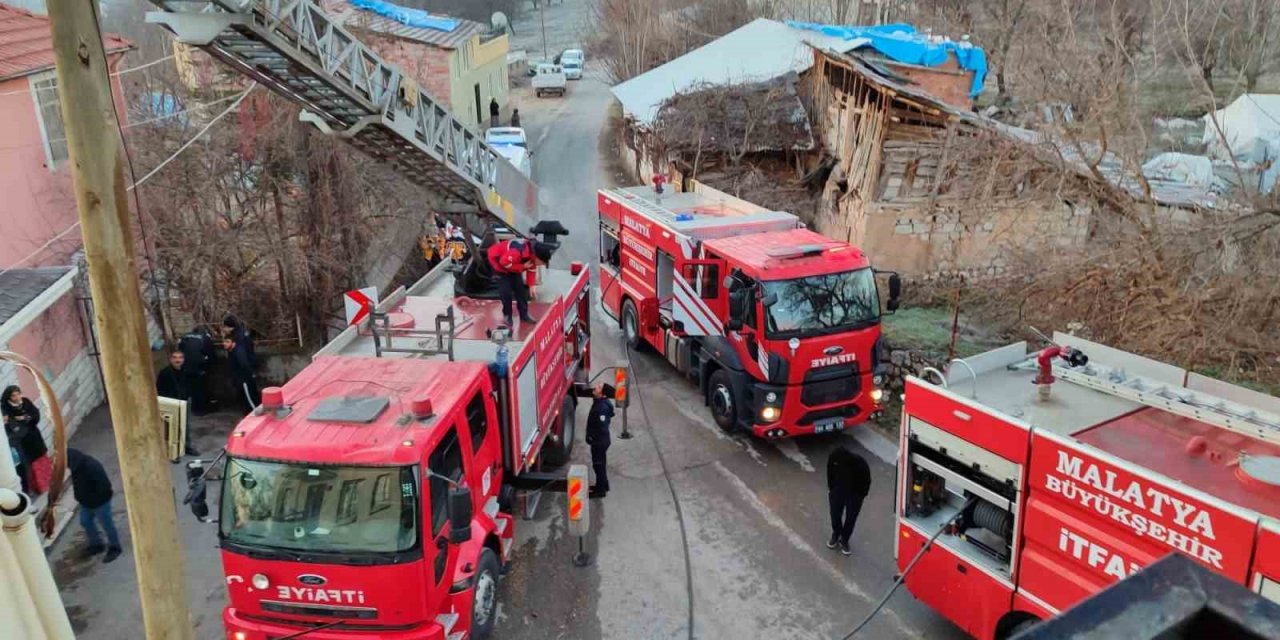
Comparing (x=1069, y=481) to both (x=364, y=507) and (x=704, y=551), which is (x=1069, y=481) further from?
(x=364, y=507)

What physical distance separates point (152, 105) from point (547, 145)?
789 inches

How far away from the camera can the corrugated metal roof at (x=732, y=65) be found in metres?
23.5

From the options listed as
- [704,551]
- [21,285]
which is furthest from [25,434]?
[704,551]

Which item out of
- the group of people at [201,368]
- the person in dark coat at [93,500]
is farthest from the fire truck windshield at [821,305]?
the person in dark coat at [93,500]

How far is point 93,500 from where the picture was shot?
7836 mm

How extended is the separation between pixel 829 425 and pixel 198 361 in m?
7.84

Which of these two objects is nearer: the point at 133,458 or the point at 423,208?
the point at 133,458

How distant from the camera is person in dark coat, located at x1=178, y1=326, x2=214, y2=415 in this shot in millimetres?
10367

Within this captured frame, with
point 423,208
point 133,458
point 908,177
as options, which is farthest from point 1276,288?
point 423,208

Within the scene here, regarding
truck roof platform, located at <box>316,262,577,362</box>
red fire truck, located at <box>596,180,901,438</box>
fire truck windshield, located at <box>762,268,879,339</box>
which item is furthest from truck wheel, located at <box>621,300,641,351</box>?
fire truck windshield, located at <box>762,268,879,339</box>

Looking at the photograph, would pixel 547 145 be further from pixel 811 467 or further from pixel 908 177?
pixel 811 467

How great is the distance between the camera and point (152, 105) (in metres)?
12.5

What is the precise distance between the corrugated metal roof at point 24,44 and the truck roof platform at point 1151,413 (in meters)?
11.0

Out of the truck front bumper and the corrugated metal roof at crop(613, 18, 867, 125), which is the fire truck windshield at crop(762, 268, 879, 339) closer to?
the truck front bumper
